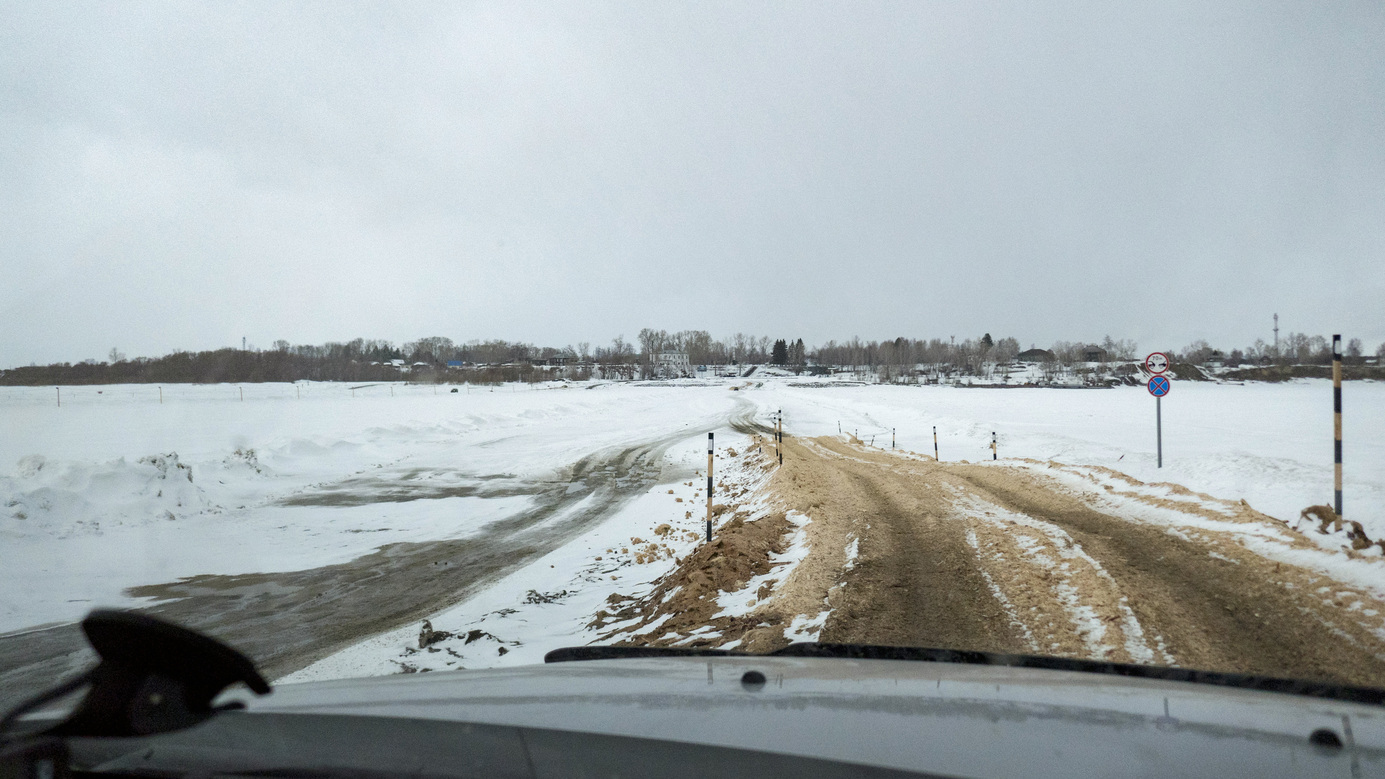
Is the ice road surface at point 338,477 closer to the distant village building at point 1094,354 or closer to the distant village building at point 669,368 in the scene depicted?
the distant village building at point 669,368

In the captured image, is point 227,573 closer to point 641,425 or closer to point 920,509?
point 920,509

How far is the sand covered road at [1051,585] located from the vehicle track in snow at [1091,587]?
0.07ft

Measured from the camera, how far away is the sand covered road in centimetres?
453

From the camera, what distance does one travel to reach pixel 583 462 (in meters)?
17.4

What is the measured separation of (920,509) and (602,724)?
8948 millimetres

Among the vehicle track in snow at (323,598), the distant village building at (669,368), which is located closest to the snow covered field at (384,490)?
the vehicle track in snow at (323,598)

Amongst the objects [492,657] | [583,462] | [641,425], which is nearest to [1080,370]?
[641,425]

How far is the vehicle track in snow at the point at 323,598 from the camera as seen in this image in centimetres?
534

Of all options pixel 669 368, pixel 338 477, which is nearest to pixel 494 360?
pixel 669 368

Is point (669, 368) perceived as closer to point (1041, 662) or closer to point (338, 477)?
point (338, 477)

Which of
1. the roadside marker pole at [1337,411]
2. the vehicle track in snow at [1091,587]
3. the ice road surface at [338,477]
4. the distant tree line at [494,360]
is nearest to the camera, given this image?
the vehicle track in snow at [1091,587]

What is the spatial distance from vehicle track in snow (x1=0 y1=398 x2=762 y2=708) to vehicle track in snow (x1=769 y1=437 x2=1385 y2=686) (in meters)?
4.12

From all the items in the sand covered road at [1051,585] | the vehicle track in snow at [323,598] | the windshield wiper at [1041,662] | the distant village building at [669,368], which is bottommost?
the vehicle track in snow at [323,598]

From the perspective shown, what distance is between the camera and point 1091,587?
18.5 feet
